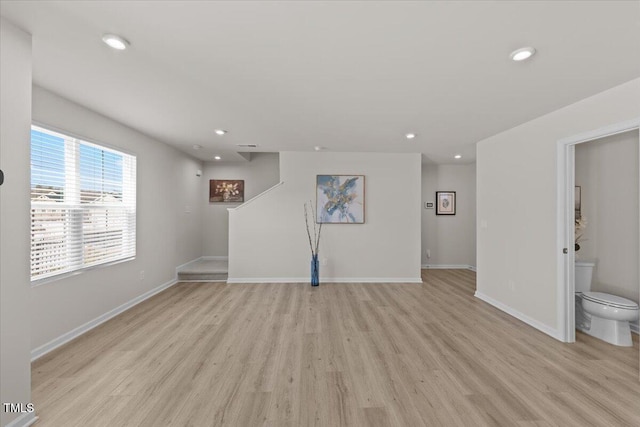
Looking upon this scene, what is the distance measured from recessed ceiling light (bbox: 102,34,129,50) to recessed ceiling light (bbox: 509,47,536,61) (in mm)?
2587

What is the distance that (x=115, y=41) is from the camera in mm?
1696

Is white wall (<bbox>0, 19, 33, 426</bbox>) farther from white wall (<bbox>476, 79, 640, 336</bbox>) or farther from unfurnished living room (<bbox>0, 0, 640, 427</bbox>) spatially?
white wall (<bbox>476, 79, 640, 336</bbox>)

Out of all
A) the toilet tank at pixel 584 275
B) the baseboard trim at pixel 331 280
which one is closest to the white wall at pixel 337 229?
the baseboard trim at pixel 331 280

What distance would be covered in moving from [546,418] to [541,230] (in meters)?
2.07

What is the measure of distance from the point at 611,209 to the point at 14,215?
18.3 ft

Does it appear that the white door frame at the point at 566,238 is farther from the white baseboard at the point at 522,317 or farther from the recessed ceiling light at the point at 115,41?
the recessed ceiling light at the point at 115,41

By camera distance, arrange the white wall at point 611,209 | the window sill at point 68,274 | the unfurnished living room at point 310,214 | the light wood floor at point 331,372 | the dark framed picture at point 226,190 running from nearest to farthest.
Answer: the unfurnished living room at point 310,214 < the light wood floor at point 331,372 < the window sill at point 68,274 < the white wall at point 611,209 < the dark framed picture at point 226,190

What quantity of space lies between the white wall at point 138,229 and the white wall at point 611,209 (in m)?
5.50

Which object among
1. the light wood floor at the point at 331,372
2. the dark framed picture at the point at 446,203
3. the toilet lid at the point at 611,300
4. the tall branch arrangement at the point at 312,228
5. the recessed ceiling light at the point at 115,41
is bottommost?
the light wood floor at the point at 331,372

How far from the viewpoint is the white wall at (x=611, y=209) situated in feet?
9.86

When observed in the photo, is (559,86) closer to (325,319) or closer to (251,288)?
(325,319)

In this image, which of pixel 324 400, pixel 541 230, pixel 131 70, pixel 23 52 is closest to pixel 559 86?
pixel 541 230

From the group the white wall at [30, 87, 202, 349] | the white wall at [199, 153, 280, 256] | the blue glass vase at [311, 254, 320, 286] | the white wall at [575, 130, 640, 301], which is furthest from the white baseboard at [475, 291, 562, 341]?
the white wall at [199, 153, 280, 256]

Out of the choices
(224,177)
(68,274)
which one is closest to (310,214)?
(224,177)
